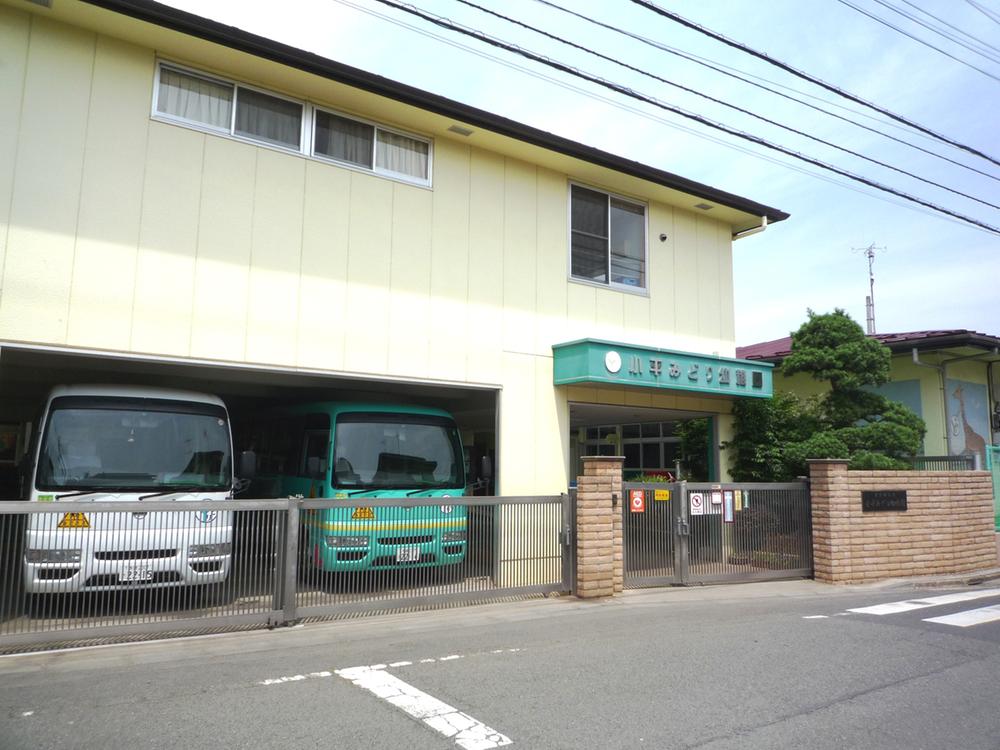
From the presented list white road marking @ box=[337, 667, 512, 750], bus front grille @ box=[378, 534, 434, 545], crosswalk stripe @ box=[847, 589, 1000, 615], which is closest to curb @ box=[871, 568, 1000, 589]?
crosswalk stripe @ box=[847, 589, 1000, 615]

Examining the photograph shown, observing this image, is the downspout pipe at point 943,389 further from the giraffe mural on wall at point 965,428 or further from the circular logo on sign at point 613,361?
the circular logo on sign at point 613,361

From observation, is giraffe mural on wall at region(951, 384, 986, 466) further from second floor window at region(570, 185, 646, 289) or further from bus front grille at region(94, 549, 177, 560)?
bus front grille at region(94, 549, 177, 560)

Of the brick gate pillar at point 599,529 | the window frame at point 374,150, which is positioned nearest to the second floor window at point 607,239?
the window frame at point 374,150

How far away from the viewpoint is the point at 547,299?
1203cm

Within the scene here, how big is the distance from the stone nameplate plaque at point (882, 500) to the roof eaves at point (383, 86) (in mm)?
6004

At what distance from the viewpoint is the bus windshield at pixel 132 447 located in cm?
812

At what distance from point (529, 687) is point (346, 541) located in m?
3.67

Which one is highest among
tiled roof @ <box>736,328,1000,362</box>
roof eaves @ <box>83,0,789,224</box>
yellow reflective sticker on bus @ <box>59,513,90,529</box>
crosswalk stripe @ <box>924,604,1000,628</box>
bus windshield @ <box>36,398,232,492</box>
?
roof eaves @ <box>83,0,789,224</box>

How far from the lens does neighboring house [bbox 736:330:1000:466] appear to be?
15617 mm

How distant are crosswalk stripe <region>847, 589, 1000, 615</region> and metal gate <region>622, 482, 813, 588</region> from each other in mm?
2196

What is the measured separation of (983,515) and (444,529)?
1112 cm

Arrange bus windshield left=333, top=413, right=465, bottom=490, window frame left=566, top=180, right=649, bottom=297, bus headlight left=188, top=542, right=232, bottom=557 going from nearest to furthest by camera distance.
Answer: bus headlight left=188, top=542, right=232, bottom=557
bus windshield left=333, top=413, right=465, bottom=490
window frame left=566, top=180, right=649, bottom=297

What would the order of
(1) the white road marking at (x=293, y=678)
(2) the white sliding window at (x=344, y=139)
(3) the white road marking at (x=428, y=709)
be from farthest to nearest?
(2) the white sliding window at (x=344, y=139) < (1) the white road marking at (x=293, y=678) < (3) the white road marking at (x=428, y=709)

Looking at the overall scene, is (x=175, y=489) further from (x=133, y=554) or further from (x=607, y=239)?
(x=607, y=239)
